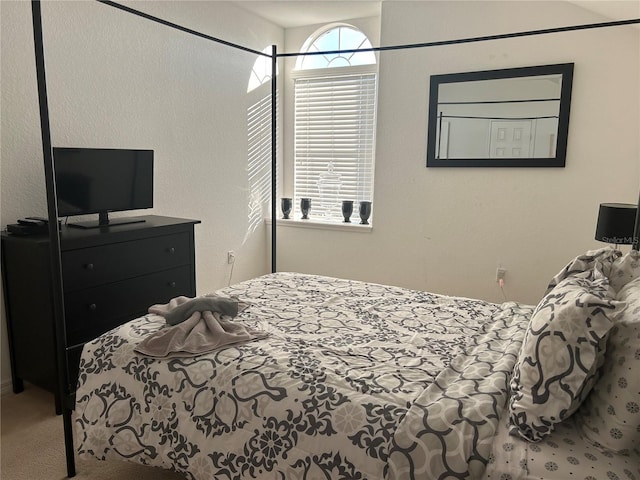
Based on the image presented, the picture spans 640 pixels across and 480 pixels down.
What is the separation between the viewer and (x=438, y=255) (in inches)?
161

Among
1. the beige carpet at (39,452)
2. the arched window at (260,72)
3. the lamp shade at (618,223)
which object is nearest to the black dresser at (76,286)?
the beige carpet at (39,452)

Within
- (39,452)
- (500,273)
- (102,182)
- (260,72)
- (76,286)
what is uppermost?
(260,72)

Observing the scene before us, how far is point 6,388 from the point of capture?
276 centimetres

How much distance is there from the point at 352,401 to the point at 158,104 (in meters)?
2.85

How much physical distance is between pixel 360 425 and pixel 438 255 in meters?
2.86

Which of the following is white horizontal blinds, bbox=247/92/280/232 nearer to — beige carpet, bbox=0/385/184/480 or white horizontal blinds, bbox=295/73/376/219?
white horizontal blinds, bbox=295/73/376/219

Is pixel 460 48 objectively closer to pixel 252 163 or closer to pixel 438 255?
pixel 438 255

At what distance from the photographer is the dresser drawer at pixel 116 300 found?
2531mm

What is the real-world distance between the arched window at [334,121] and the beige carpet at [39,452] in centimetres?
298

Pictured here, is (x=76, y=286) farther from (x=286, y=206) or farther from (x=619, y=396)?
(x=286, y=206)

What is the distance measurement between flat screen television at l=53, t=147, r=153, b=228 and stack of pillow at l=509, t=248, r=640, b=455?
2504mm

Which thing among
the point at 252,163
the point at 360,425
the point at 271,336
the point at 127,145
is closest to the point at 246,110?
the point at 252,163

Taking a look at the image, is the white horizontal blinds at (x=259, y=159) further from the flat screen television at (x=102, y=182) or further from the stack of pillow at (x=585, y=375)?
the stack of pillow at (x=585, y=375)

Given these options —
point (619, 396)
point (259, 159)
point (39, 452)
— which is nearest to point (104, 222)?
point (39, 452)
